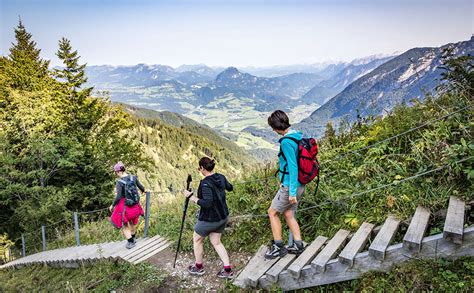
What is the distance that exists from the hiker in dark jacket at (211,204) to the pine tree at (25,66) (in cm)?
2619

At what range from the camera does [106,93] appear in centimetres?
2991

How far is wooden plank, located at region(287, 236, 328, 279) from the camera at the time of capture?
3983 mm

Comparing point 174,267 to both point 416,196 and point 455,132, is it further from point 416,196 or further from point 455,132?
point 455,132

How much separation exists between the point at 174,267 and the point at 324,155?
4123 mm

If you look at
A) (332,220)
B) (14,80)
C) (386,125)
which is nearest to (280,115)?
(332,220)

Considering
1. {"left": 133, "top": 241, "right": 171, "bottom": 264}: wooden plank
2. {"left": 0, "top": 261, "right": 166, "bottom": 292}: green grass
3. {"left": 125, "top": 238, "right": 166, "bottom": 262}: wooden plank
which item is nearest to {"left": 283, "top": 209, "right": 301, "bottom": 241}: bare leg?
{"left": 0, "top": 261, "right": 166, "bottom": 292}: green grass

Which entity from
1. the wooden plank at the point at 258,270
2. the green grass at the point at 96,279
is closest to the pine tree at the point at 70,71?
Answer: the green grass at the point at 96,279

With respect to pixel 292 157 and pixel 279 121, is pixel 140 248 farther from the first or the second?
pixel 279 121

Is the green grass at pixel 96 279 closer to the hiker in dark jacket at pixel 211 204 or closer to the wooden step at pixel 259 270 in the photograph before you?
the hiker in dark jacket at pixel 211 204

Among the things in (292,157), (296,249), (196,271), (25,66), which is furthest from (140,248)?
(25,66)

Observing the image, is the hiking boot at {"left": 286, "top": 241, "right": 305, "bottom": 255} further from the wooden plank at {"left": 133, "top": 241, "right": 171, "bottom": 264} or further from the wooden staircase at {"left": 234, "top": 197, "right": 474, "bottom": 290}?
the wooden plank at {"left": 133, "top": 241, "right": 171, "bottom": 264}

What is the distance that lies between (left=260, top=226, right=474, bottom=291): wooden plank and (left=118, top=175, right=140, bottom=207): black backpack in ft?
12.3

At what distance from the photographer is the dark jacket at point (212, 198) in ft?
15.3

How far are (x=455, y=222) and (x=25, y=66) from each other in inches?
1248
